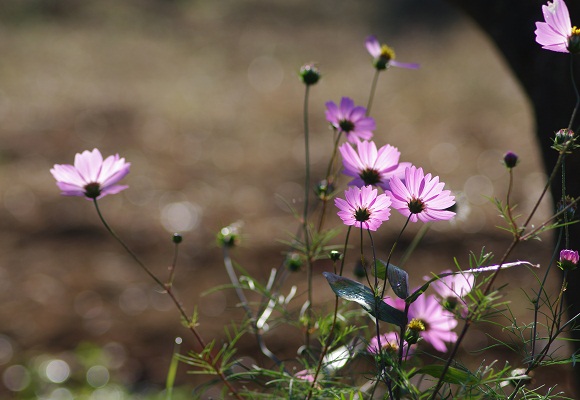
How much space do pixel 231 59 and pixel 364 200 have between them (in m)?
3.54

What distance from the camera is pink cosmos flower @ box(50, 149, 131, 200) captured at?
60 centimetres

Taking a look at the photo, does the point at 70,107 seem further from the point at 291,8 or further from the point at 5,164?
the point at 291,8

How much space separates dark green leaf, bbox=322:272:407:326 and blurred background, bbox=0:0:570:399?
496 mm

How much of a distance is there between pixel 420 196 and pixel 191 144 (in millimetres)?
2487

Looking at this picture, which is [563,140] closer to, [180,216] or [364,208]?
[364,208]

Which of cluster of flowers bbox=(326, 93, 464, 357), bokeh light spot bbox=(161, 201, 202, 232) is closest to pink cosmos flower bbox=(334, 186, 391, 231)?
cluster of flowers bbox=(326, 93, 464, 357)

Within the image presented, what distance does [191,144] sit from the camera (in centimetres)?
293

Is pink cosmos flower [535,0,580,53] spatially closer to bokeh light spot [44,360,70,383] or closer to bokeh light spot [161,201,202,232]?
bokeh light spot [44,360,70,383]

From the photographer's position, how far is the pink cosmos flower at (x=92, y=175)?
0.60 metres

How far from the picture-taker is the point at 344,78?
370cm

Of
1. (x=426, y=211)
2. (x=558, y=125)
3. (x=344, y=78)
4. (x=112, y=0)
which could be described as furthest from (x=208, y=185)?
(x=112, y=0)

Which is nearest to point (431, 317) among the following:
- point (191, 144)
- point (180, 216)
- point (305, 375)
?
→ point (305, 375)

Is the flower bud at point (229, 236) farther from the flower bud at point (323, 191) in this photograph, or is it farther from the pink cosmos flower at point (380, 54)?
the pink cosmos flower at point (380, 54)

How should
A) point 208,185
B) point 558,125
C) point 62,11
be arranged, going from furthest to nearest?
point 62,11
point 208,185
point 558,125
